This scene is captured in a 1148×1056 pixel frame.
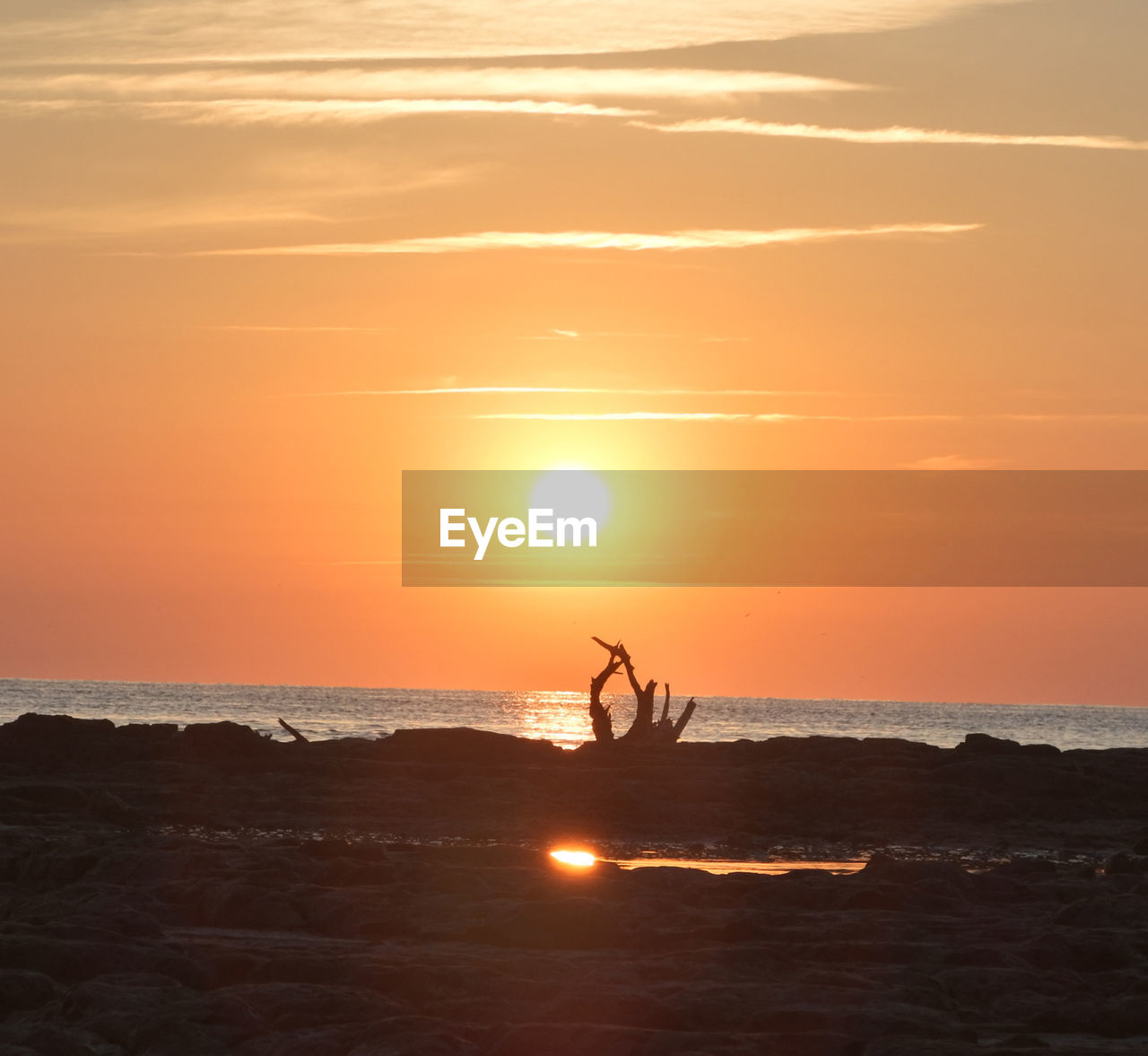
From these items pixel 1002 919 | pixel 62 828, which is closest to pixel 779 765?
pixel 62 828

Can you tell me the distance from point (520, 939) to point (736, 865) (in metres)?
10.5

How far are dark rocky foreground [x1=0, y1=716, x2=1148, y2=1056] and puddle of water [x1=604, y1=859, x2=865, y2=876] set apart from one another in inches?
73.6

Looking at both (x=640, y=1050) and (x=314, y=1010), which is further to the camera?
(x=314, y=1010)

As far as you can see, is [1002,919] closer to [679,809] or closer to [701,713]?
[679,809]

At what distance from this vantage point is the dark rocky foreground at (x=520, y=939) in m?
13.9

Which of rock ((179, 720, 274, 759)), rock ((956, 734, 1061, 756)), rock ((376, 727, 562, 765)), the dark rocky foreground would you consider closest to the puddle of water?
the dark rocky foreground

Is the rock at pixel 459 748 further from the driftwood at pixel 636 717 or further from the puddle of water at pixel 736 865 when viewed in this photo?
the puddle of water at pixel 736 865

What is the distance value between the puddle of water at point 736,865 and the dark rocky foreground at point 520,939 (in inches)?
73.6

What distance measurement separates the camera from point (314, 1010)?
571 inches

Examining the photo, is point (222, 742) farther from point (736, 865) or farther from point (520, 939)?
point (520, 939)

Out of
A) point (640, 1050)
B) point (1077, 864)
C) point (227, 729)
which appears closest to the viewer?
point (640, 1050)

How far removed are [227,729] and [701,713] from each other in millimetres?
109962

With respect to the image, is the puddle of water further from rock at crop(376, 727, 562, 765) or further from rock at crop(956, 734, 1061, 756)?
rock at crop(956, 734, 1061, 756)

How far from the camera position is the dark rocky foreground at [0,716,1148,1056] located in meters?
13.9
